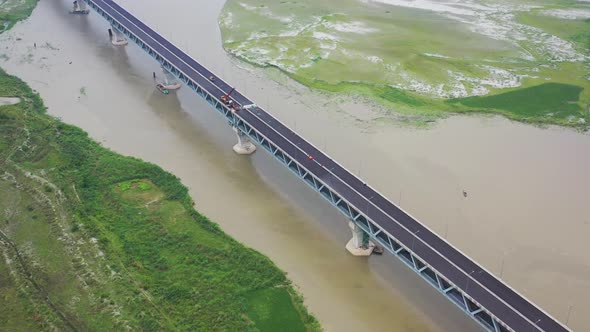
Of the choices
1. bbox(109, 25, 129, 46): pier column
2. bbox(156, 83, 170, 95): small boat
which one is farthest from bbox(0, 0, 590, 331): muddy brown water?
bbox(109, 25, 129, 46): pier column

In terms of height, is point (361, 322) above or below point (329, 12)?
below

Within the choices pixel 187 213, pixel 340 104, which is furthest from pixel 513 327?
pixel 340 104

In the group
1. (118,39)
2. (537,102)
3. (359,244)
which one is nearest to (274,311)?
(359,244)

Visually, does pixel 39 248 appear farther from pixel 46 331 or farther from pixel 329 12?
pixel 329 12

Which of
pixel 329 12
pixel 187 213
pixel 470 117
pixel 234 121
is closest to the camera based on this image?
pixel 187 213

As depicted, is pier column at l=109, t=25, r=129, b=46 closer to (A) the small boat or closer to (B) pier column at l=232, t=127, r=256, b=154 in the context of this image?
(A) the small boat

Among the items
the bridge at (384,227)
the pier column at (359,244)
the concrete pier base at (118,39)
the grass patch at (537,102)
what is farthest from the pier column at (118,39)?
the pier column at (359,244)
